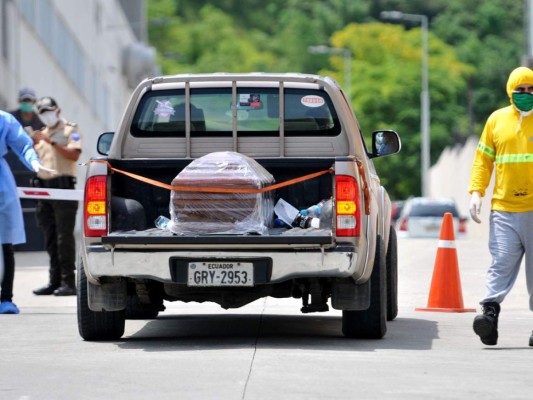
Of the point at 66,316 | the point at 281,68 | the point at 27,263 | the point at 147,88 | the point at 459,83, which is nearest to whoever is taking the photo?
the point at 147,88

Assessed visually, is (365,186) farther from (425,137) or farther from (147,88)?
(425,137)

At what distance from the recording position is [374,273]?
11609 mm

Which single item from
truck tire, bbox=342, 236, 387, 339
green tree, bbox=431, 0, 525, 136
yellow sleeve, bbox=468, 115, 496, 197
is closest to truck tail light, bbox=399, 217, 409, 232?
truck tire, bbox=342, 236, 387, 339

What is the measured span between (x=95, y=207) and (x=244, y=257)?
1.07m

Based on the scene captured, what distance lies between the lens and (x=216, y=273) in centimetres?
1103

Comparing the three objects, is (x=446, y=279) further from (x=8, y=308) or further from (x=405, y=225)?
(x=405, y=225)

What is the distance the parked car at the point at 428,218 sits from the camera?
141ft

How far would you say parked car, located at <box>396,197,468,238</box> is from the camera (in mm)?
42844

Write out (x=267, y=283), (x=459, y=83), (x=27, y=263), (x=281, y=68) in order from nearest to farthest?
(x=267, y=283), (x=27, y=263), (x=459, y=83), (x=281, y=68)

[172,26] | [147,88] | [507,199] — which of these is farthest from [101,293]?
[172,26]

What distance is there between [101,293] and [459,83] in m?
83.3

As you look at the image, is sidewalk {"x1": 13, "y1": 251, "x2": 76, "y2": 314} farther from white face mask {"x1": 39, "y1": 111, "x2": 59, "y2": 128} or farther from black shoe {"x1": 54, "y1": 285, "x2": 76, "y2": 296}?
white face mask {"x1": 39, "y1": 111, "x2": 59, "y2": 128}

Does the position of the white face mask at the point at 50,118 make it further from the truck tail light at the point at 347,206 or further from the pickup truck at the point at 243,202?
the truck tail light at the point at 347,206

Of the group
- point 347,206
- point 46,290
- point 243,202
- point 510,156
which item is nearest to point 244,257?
point 243,202
